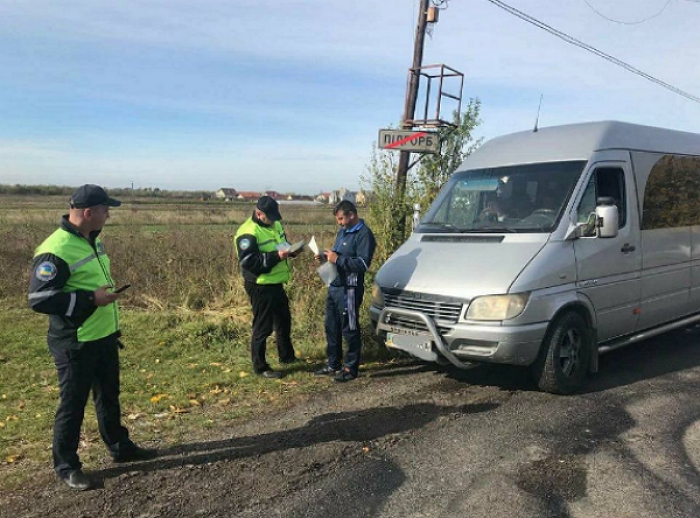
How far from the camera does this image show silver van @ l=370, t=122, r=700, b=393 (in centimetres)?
501

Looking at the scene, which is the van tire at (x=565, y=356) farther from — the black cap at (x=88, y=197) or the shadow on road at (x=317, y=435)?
the black cap at (x=88, y=197)

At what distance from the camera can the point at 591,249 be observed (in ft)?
18.1

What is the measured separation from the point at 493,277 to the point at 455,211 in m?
1.48

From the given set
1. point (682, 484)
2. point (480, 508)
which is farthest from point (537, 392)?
point (480, 508)

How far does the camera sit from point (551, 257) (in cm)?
514

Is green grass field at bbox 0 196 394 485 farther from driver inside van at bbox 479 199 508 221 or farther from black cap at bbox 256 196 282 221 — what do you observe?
driver inside van at bbox 479 199 508 221

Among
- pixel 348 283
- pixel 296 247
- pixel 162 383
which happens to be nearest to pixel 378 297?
pixel 348 283

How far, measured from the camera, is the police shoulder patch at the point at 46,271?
344 centimetres

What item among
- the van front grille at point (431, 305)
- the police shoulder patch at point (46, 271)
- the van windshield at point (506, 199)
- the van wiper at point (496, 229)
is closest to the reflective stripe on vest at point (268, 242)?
the van front grille at point (431, 305)

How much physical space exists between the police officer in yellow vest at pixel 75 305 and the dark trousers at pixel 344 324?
2515mm

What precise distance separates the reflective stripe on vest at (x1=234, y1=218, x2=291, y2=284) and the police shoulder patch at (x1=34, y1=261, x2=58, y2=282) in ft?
8.25

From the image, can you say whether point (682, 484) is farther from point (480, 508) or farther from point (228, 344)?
point (228, 344)

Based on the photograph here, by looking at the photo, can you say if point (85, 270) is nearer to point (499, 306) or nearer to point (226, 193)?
point (499, 306)

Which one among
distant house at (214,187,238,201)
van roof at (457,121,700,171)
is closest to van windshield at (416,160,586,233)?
van roof at (457,121,700,171)
